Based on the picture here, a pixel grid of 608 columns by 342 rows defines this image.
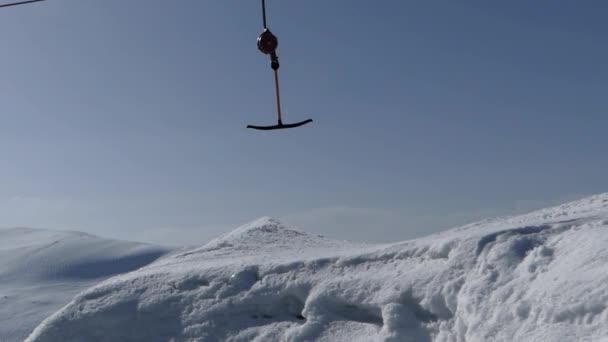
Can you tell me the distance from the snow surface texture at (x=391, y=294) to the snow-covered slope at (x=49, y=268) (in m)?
11.3

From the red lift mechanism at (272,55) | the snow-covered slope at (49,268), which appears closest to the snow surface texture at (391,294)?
the red lift mechanism at (272,55)

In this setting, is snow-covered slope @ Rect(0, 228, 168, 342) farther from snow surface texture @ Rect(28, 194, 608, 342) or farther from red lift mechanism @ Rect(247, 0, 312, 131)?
red lift mechanism @ Rect(247, 0, 312, 131)

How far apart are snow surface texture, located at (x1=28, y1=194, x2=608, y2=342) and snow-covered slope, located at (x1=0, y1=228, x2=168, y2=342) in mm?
11278

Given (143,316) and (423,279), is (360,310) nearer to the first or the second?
(423,279)

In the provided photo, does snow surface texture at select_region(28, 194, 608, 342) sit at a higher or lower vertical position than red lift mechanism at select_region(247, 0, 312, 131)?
lower

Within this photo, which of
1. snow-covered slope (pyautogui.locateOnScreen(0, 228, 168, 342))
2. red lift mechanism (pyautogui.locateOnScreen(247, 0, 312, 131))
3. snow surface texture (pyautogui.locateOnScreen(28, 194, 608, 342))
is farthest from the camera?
snow-covered slope (pyautogui.locateOnScreen(0, 228, 168, 342))

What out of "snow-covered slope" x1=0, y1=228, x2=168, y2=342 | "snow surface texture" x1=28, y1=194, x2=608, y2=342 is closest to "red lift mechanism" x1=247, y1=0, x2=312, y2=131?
"snow surface texture" x1=28, y1=194, x2=608, y2=342

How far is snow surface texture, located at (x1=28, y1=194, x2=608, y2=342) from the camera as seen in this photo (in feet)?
14.9

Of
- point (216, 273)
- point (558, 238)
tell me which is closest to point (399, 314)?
point (558, 238)

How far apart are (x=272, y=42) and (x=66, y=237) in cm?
3028

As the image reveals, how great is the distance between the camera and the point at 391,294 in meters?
5.82

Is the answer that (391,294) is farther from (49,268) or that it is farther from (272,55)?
(49,268)

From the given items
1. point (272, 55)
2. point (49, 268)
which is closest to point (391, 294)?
point (272, 55)

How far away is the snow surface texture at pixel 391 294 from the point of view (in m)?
4.55
